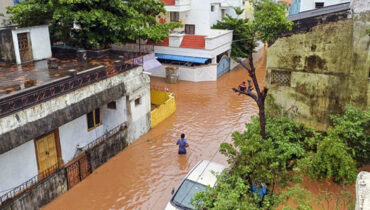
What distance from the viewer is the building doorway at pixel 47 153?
39.4ft

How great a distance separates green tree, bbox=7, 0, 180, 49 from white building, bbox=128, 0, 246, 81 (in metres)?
5.98

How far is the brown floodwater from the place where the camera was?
12008 mm

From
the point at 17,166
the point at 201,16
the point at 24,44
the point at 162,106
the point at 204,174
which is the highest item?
the point at 201,16

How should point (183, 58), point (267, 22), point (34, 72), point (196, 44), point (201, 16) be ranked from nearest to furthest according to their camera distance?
point (267, 22), point (34, 72), point (196, 44), point (183, 58), point (201, 16)

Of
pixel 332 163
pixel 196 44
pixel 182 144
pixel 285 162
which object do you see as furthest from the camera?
pixel 196 44

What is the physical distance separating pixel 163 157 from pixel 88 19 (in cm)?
729

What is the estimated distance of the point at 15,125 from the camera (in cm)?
979

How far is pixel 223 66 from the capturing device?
89.9 feet

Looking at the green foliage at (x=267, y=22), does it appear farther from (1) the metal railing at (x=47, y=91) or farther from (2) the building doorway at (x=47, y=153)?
(2) the building doorway at (x=47, y=153)

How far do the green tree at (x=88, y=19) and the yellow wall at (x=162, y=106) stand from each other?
10.8ft

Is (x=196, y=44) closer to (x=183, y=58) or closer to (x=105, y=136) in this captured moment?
(x=183, y=58)

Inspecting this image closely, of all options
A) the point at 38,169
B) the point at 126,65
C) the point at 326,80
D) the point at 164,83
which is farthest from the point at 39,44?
the point at 326,80

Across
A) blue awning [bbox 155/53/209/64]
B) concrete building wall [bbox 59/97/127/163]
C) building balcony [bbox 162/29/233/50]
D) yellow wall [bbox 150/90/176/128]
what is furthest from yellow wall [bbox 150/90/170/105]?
building balcony [bbox 162/29/233/50]

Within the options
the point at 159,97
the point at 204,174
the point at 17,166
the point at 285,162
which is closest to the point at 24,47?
the point at 17,166
